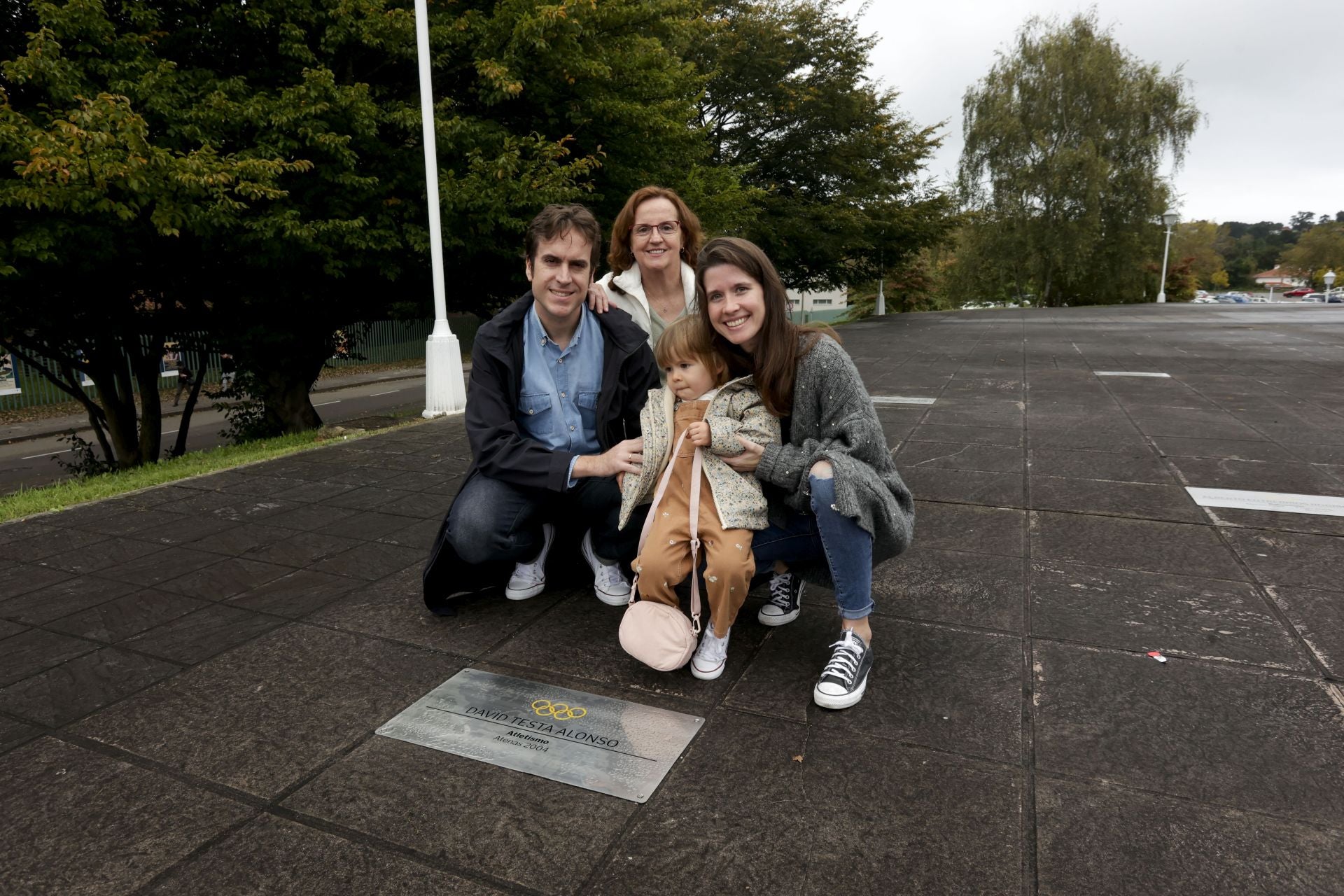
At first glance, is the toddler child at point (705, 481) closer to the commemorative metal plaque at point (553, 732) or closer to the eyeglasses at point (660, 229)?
the commemorative metal plaque at point (553, 732)

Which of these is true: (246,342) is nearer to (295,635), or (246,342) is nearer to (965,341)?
(295,635)

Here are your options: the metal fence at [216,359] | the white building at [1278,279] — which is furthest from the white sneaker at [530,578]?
the white building at [1278,279]

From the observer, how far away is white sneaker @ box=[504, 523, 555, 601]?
3.33 m

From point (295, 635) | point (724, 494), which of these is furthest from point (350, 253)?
point (724, 494)

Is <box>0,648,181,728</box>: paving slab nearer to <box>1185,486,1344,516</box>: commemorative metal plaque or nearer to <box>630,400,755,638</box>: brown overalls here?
<box>630,400,755,638</box>: brown overalls

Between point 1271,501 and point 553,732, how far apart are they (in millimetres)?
4268

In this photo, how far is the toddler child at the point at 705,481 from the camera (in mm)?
2555

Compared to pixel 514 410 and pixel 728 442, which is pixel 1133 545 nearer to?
pixel 728 442

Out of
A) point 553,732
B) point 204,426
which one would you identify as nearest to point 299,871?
point 553,732

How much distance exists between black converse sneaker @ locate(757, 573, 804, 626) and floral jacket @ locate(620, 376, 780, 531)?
495mm

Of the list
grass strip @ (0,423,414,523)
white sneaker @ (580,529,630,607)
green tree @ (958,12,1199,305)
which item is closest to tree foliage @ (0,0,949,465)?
grass strip @ (0,423,414,523)

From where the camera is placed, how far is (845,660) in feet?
8.19

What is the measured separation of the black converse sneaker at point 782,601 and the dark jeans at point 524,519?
557 millimetres

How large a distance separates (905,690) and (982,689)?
23cm
